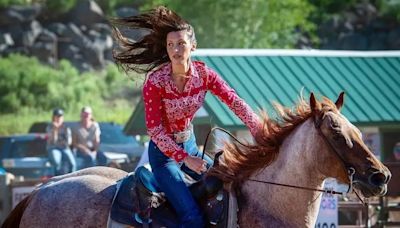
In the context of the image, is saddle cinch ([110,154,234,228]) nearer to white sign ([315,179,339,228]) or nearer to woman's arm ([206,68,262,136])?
woman's arm ([206,68,262,136])

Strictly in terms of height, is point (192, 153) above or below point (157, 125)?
below

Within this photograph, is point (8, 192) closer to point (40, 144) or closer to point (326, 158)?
point (326, 158)

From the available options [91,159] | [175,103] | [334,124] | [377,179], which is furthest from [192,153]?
[91,159]

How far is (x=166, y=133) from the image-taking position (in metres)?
6.95

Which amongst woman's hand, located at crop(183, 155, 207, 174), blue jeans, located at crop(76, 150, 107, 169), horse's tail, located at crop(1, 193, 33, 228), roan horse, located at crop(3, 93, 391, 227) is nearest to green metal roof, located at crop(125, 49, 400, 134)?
blue jeans, located at crop(76, 150, 107, 169)

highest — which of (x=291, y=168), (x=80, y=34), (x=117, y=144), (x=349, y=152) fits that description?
(x=80, y=34)

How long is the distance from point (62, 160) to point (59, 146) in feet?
1.07

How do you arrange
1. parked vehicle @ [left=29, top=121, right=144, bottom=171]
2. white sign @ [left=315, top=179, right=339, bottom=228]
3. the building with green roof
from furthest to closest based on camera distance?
parked vehicle @ [left=29, top=121, right=144, bottom=171] < the building with green roof < white sign @ [left=315, top=179, right=339, bottom=228]

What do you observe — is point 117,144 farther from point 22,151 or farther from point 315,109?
point 315,109

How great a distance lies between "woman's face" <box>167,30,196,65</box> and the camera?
274 inches

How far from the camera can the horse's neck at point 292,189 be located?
22.2 feet

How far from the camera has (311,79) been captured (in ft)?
48.1

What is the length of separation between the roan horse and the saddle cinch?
0.35 ft

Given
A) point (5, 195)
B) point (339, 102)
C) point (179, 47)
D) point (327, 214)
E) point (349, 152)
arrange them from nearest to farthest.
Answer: point (349, 152)
point (339, 102)
point (179, 47)
point (327, 214)
point (5, 195)
